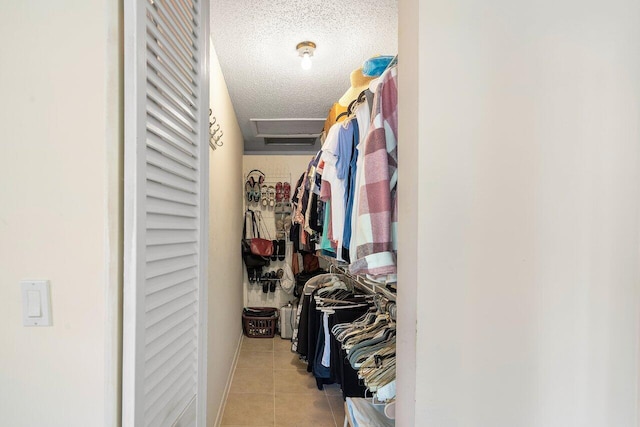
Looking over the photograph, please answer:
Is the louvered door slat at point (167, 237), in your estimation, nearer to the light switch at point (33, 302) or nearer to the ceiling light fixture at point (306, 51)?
the light switch at point (33, 302)

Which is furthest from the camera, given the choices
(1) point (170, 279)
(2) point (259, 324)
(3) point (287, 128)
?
(2) point (259, 324)

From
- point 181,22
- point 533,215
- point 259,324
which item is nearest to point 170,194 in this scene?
point 181,22

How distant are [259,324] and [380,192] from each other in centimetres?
342

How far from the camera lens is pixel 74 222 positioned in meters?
0.82

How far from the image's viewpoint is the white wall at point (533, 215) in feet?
2.66

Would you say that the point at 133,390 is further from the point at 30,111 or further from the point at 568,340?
the point at 568,340

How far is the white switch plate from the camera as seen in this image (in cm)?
81

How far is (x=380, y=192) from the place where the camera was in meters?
0.98

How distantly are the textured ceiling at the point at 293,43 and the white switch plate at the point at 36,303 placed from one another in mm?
1548

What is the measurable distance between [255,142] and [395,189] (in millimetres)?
3499

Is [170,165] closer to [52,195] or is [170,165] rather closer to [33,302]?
[52,195]

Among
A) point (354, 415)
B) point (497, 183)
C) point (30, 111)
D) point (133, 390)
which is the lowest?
point (354, 415)

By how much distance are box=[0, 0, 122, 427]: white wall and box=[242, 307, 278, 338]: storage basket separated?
320 centimetres

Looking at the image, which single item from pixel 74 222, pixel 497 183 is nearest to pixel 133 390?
pixel 74 222
